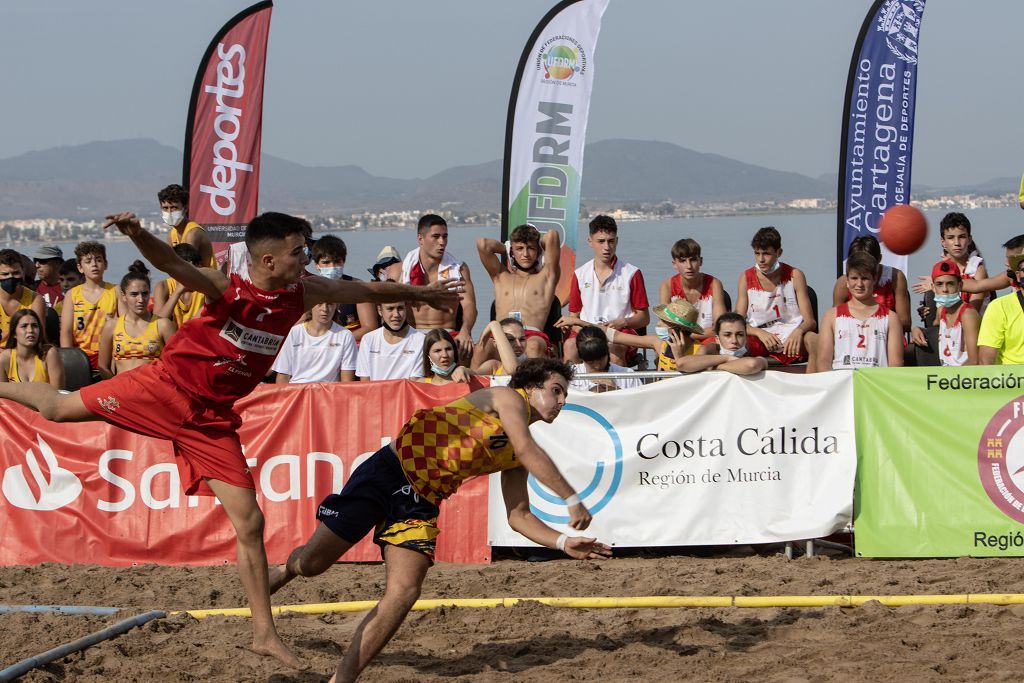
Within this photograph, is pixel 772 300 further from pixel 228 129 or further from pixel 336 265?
pixel 228 129

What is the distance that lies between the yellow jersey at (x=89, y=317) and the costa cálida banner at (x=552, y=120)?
4113 millimetres

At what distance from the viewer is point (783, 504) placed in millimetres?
8695

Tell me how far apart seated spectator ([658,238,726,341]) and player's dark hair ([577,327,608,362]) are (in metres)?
1.51

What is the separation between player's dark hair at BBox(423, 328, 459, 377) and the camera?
907cm

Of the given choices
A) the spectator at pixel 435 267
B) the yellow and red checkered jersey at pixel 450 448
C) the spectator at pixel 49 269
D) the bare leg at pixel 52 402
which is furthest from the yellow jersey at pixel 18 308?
the yellow and red checkered jersey at pixel 450 448

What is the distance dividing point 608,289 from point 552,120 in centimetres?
303

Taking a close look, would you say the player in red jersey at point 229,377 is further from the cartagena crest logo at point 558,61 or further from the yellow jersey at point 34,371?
the cartagena crest logo at point 558,61

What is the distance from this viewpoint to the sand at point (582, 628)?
20.3ft

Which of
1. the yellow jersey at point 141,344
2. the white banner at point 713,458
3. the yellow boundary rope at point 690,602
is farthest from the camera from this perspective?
the yellow jersey at point 141,344

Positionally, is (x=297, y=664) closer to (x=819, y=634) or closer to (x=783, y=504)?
(x=819, y=634)

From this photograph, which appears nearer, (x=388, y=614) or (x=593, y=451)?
(x=388, y=614)

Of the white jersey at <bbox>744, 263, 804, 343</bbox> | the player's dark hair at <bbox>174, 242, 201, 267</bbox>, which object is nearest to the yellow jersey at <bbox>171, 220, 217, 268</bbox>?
the player's dark hair at <bbox>174, 242, 201, 267</bbox>

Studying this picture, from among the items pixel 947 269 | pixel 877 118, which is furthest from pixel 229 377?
pixel 877 118

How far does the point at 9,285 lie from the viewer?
34.4ft
